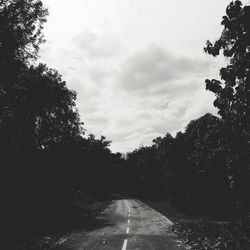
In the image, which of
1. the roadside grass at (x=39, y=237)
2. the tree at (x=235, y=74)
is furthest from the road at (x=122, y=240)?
the tree at (x=235, y=74)

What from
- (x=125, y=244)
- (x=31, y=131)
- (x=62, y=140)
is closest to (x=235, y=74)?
(x=125, y=244)

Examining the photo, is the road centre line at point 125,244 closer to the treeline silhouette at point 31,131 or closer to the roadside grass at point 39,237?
the roadside grass at point 39,237

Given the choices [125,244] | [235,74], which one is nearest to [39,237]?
[125,244]

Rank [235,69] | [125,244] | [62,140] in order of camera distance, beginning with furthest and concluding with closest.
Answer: [62,140] < [125,244] < [235,69]

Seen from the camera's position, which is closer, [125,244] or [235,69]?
[235,69]

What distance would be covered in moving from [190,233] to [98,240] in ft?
15.3

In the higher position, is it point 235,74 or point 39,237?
point 235,74

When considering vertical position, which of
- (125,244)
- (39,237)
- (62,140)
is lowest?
(125,244)

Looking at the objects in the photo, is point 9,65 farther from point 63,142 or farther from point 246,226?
point 63,142

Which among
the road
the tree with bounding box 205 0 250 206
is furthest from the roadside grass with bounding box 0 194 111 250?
the tree with bounding box 205 0 250 206

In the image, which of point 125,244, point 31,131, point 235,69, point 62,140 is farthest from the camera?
point 62,140

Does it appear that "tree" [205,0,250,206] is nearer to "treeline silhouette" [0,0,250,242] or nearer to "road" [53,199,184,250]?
"treeline silhouette" [0,0,250,242]

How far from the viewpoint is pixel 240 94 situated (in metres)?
3.87

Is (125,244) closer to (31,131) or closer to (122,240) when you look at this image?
(122,240)
